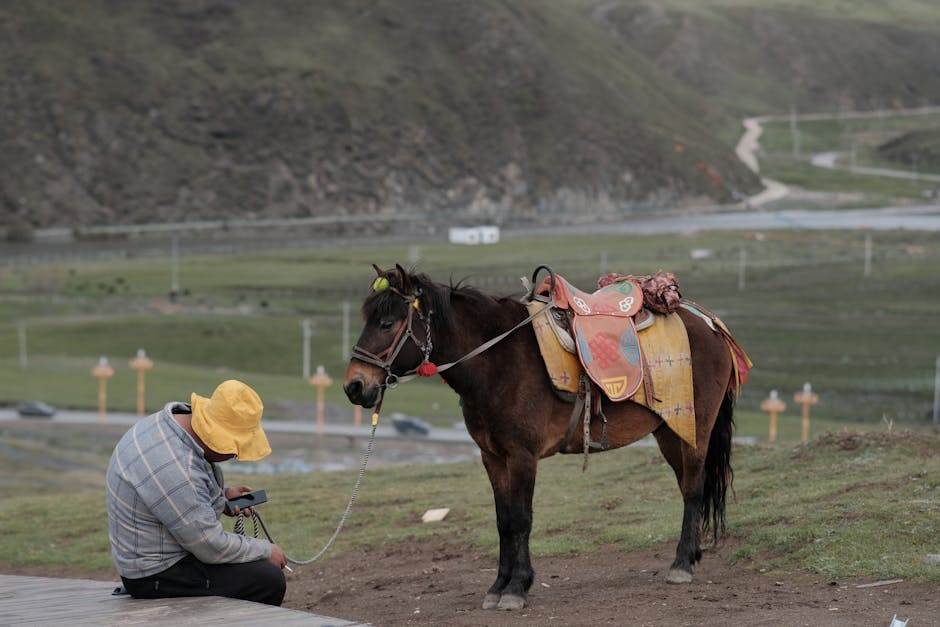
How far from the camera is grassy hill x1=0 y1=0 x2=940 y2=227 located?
12412 cm

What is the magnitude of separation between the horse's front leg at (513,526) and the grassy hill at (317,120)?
110121mm

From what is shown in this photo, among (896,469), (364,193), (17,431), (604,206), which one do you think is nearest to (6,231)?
(364,193)

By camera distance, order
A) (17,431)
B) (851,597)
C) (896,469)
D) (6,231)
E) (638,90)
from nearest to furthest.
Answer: (851,597) < (896,469) < (17,431) < (6,231) < (638,90)

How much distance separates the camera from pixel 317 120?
5310 inches

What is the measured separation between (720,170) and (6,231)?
74740 millimetres

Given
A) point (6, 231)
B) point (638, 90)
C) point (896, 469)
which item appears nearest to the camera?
point (896, 469)

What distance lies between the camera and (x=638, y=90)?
16538 cm

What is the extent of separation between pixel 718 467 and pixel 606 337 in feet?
6.11

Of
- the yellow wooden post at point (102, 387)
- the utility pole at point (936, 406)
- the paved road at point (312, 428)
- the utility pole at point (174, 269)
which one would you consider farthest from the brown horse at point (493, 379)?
the utility pole at point (174, 269)

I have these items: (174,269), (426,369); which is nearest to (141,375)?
(426,369)

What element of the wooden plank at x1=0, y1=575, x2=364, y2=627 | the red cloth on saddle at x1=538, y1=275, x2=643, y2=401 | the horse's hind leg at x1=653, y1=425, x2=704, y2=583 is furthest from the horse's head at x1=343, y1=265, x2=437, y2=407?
the horse's hind leg at x1=653, y1=425, x2=704, y2=583

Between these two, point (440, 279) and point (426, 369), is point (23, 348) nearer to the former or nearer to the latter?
point (440, 279)

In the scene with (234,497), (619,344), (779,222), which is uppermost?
(779,222)

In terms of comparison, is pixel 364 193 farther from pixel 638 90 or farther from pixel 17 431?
pixel 17 431
